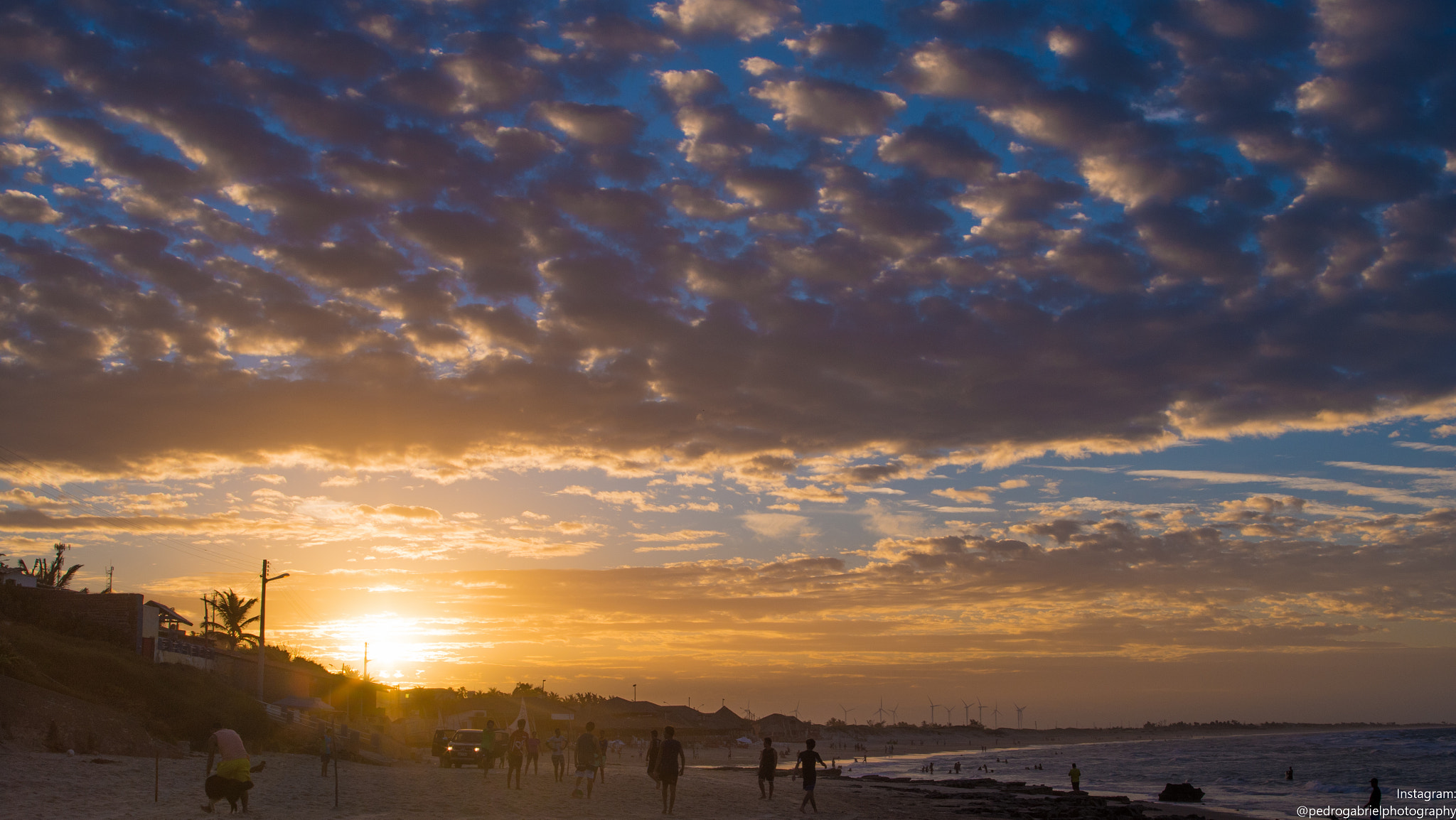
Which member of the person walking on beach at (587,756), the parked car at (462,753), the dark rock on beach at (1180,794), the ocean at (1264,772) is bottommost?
the ocean at (1264,772)

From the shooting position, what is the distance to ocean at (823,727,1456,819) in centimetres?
5384

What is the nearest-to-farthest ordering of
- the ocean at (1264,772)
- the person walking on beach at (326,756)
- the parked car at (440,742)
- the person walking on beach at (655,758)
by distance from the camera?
the person walking on beach at (655,758)
the person walking on beach at (326,756)
the parked car at (440,742)
the ocean at (1264,772)

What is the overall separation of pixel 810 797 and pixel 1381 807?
39.7 metres

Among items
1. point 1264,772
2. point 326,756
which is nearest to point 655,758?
point 326,756

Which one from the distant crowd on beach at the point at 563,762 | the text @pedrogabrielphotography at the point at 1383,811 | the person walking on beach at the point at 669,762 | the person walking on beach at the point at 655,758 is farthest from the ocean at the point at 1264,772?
the person walking on beach at the point at 669,762

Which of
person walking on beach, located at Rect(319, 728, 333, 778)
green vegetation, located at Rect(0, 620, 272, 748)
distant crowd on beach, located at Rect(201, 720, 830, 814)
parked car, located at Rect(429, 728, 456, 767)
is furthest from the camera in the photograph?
parked car, located at Rect(429, 728, 456, 767)

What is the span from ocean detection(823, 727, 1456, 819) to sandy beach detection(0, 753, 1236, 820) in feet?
85.0

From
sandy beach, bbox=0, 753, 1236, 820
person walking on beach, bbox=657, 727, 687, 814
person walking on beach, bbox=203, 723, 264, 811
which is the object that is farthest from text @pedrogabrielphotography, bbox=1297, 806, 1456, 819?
person walking on beach, bbox=203, 723, 264, 811

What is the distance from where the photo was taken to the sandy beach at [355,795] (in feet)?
64.0

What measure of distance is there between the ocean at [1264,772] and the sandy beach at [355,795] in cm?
2590

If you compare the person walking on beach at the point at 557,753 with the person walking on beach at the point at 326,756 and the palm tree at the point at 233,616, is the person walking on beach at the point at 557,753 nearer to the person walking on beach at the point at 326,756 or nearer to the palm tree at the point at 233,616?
the person walking on beach at the point at 326,756

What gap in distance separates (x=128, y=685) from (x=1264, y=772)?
86.1 meters

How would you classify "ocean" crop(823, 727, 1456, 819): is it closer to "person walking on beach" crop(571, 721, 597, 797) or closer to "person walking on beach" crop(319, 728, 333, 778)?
"person walking on beach" crop(571, 721, 597, 797)

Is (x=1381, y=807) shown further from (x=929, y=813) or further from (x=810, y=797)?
(x=810, y=797)
